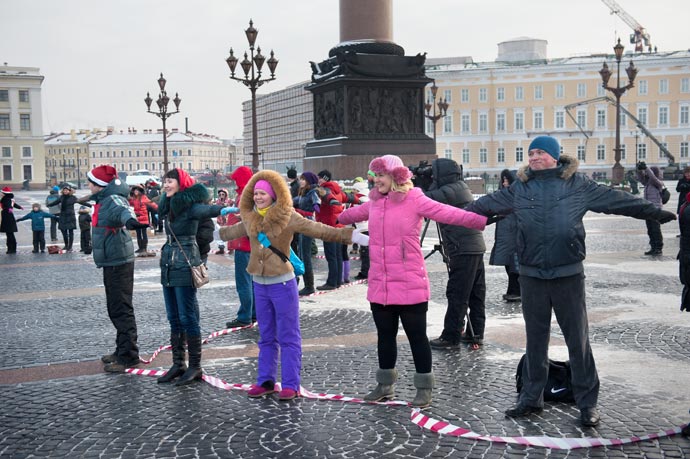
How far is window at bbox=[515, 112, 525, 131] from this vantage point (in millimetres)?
81938

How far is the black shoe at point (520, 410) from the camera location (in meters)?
5.25

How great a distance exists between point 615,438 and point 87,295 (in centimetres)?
836

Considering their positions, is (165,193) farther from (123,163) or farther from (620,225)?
(123,163)

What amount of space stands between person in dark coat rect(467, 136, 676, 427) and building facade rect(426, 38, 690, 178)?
73.7 m

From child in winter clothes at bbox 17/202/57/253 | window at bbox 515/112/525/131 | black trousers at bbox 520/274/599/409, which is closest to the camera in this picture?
black trousers at bbox 520/274/599/409

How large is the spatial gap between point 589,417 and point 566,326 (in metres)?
0.60

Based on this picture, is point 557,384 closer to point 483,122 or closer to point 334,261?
point 334,261

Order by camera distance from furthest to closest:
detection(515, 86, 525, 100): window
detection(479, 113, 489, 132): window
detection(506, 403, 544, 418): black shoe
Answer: detection(479, 113, 489, 132): window, detection(515, 86, 525, 100): window, detection(506, 403, 544, 418): black shoe

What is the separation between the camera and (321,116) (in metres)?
25.5

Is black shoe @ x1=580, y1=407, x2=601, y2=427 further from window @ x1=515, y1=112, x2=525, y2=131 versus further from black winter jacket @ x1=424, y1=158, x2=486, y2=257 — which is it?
window @ x1=515, y1=112, x2=525, y2=131

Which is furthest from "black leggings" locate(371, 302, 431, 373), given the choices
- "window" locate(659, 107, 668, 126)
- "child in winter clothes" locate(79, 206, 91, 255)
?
"window" locate(659, 107, 668, 126)

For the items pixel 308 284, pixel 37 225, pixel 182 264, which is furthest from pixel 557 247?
pixel 37 225

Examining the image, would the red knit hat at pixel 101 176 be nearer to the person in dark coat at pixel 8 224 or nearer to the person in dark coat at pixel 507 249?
the person in dark coat at pixel 507 249

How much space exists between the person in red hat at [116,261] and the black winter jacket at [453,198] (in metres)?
2.83
